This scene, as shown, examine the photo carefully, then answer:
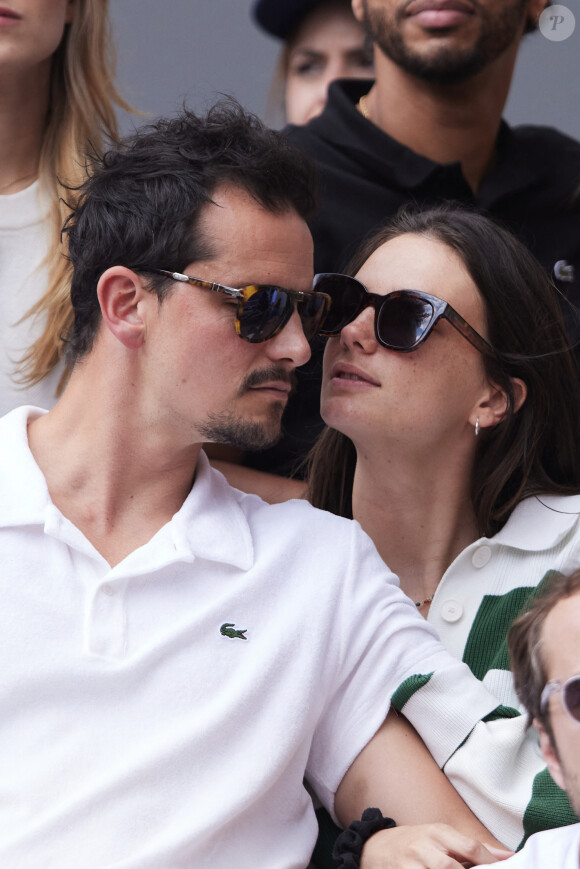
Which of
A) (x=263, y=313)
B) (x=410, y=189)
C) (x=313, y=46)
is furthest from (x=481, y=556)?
(x=313, y=46)

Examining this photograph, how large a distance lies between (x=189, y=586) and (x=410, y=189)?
1.72m

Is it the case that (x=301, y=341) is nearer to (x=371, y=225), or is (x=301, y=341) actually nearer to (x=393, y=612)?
(x=393, y=612)

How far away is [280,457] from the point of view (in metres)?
3.34

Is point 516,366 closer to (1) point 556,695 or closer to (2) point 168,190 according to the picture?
(2) point 168,190

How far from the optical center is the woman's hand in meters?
1.95

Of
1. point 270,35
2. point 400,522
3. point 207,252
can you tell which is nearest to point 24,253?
point 207,252

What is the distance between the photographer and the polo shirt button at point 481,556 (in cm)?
265

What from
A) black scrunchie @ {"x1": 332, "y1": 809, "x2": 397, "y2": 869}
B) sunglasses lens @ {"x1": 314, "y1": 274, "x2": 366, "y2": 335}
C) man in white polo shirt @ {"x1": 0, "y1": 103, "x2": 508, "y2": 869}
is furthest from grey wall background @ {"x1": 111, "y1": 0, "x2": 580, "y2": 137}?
black scrunchie @ {"x1": 332, "y1": 809, "x2": 397, "y2": 869}

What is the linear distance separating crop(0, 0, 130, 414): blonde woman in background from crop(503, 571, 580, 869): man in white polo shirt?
4.83ft

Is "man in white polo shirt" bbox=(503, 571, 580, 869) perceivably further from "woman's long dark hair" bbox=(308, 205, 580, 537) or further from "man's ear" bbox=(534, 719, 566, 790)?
"woman's long dark hair" bbox=(308, 205, 580, 537)

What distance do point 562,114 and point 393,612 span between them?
2.74 meters

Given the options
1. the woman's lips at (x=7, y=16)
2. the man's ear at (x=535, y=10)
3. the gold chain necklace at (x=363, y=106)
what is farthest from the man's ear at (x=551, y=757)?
the man's ear at (x=535, y=10)

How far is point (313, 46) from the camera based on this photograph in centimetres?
440

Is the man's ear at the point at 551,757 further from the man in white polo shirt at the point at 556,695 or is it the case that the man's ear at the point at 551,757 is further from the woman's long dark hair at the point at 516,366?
the woman's long dark hair at the point at 516,366
